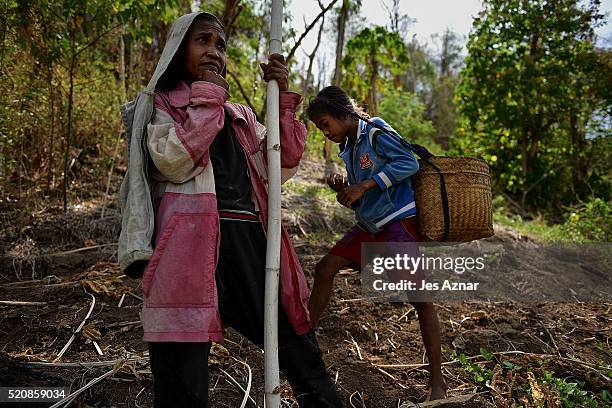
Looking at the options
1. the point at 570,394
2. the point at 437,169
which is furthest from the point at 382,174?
the point at 570,394

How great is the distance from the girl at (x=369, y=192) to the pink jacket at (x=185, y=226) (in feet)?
2.72

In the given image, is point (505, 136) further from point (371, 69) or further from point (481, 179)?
point (481, 179)

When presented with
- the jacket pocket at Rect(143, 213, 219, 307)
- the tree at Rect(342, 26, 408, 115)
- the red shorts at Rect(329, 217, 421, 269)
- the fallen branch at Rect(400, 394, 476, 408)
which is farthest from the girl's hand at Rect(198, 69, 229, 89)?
the tree at Rect(342, 26, 408, 115)

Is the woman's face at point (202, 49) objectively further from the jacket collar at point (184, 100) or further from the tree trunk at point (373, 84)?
the tree trunk at point (373, 84)

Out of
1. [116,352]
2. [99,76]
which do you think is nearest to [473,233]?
[116,352]

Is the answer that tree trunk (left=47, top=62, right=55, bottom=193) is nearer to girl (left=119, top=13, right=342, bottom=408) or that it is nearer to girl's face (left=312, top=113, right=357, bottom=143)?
girl's face (left=312, top=113, right=357, bottom=143)

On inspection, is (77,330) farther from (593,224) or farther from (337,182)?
(593,224)

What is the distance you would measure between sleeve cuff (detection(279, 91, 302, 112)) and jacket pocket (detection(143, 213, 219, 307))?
1.70 feet

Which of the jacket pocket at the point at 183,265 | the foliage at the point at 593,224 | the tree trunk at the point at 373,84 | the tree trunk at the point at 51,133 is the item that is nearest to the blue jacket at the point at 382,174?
the jacket pocket at the point at 183,265

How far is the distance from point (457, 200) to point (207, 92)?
50.5 inches

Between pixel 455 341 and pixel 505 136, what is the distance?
8.44 metres

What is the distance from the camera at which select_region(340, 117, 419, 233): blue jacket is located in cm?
232

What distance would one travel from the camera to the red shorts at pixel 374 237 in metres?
2.40

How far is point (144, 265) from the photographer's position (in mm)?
1570
